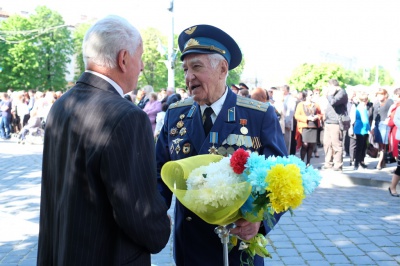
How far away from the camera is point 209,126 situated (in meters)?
2.75

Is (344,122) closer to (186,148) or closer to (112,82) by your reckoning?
(186,148)

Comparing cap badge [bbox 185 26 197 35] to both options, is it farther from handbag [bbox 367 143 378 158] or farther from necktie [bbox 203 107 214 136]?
handbag [bbox 367 143 378 158]

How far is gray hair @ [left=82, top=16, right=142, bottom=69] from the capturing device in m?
1.88

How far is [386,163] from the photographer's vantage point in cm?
1221

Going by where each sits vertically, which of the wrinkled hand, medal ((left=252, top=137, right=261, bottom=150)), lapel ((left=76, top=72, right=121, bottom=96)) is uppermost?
lapel ((left=76, top=72, right=121, bottom=96))

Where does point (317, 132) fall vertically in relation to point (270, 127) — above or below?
below

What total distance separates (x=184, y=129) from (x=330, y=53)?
132 meters

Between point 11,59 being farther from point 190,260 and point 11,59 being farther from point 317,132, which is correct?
point 190,260

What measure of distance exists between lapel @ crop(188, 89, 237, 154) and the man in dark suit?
80 cm

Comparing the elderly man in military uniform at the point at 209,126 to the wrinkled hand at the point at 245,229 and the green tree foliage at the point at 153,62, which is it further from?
the green tree foliage at the point at 153,62

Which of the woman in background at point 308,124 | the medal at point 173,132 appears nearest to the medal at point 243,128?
the medal at point 173,132

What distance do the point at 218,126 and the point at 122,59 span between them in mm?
934

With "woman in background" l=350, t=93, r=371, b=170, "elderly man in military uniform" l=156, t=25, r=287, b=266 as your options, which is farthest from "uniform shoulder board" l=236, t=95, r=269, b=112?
"woman in background" l=350, t=93, r=371, b=170

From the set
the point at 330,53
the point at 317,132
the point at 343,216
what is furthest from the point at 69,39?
the point at 330,53
